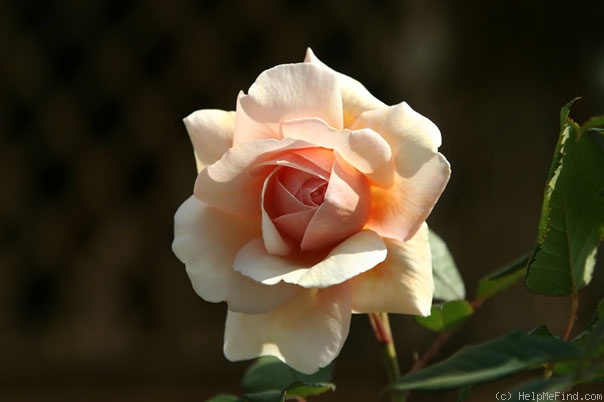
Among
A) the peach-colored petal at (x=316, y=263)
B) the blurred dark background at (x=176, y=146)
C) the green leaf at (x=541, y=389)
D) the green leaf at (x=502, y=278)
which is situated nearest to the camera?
the green leaf at (x=541, y=389)

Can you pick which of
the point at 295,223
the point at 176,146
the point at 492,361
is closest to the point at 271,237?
the point at 295,223

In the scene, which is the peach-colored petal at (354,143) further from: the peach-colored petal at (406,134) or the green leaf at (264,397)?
the green leaf at (264,397)

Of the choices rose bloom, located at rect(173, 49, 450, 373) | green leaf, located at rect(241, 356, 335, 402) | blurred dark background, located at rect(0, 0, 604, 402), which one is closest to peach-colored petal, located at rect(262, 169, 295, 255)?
rose bloom, located at rect(173, 49, 450, 373)

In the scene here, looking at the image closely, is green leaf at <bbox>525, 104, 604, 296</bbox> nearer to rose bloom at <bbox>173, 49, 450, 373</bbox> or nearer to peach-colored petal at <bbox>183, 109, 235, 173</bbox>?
rose bloom at <bbox>173, 49, 450, 373</bbox>

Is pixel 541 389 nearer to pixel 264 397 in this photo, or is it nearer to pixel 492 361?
pixel 492 361

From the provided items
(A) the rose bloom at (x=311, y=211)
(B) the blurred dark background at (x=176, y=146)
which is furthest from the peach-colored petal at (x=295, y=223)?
(B) the blurred dark background at (x=176, y=146)

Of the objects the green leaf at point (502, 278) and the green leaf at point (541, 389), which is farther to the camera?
the green leaf at point (502, 278)

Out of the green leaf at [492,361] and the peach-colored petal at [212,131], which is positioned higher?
the peach-colored petal at [212,131]

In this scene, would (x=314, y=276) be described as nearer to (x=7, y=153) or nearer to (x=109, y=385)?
(x=109, y=385)
